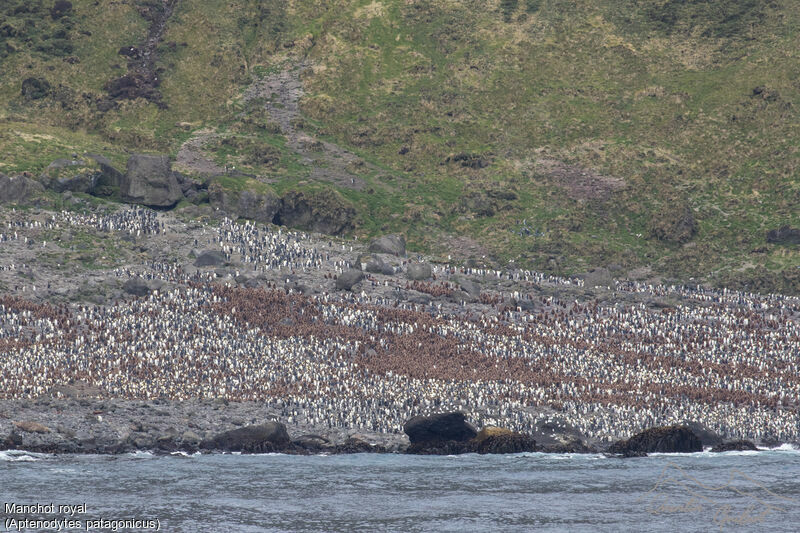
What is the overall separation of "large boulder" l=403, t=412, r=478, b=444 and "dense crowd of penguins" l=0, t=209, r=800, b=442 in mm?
3361

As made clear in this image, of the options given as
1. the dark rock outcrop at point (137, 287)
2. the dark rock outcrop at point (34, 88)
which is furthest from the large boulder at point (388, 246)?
the dark rock outcrop at point (34, 88)

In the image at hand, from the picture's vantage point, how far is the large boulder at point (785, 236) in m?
114

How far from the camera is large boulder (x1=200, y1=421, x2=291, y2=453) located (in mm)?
55188

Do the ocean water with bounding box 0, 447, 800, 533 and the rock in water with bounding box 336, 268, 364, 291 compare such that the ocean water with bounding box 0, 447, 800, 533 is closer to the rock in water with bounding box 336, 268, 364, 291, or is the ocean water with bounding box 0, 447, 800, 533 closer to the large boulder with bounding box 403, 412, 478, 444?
the large boulder with bounding box 403, 412, 478, 444

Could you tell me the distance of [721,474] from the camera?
163ft

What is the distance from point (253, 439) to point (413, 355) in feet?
66.0

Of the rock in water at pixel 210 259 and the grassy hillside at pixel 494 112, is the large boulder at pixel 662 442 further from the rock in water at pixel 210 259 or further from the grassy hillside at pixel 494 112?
the grassy hillside at pixel 494 112

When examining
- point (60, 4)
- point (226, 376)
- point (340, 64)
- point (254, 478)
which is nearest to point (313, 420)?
point (226, 376)

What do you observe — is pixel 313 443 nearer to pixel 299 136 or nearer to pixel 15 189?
pixel 15 189

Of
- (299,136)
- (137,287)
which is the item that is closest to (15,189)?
(137,287)

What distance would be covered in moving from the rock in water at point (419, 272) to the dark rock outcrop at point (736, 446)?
1562 inches

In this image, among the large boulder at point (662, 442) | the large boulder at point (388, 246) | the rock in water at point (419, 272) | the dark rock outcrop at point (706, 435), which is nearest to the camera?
the large boulder at point (662, 442)

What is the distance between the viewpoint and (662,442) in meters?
58.5

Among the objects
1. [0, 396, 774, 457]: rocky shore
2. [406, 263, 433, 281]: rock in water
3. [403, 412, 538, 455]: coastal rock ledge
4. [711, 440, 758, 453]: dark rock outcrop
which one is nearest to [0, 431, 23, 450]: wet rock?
[0, 396, 774, 457]: rocky shore
